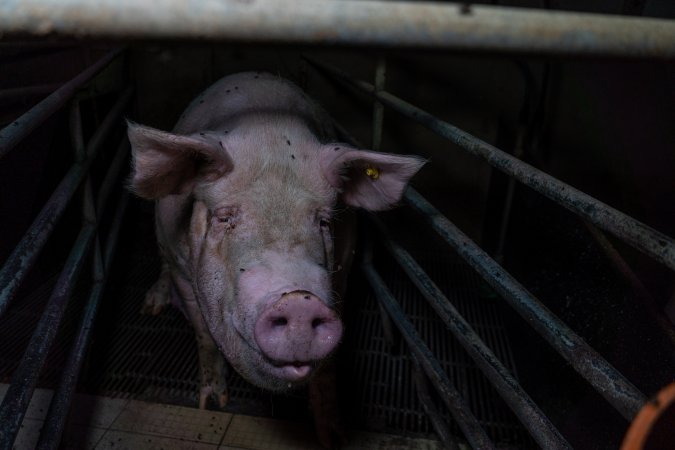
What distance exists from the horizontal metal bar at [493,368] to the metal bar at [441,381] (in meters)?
0.10

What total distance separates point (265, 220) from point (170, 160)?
0.46 m

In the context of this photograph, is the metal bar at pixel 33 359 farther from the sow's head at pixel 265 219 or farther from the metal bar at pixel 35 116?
the metal bar at pixel 35 116

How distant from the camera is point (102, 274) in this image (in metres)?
3.21

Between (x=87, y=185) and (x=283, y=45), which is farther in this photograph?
(x=87, y=185)

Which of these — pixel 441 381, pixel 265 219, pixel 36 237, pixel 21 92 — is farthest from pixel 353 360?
pixel 21 92

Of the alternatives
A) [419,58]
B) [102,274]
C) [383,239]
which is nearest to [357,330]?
[383,239]

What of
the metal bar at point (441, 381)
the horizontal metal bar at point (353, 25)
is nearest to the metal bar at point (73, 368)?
the metal bar at point (441, 381)

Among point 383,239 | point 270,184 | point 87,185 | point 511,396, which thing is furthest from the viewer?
point 383,239

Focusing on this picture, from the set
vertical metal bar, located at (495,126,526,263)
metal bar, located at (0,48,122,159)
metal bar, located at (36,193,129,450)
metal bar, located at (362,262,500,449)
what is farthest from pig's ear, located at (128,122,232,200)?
vertical metal bar, located at (495,126,526,263)

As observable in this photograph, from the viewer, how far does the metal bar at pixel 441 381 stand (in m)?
2.33

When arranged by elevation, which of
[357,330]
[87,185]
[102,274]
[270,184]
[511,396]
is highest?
[270,184]

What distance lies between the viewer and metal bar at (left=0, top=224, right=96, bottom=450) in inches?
71.8

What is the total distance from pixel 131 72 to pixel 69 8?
14.1ft

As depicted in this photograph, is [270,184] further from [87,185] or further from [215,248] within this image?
[87,185]
